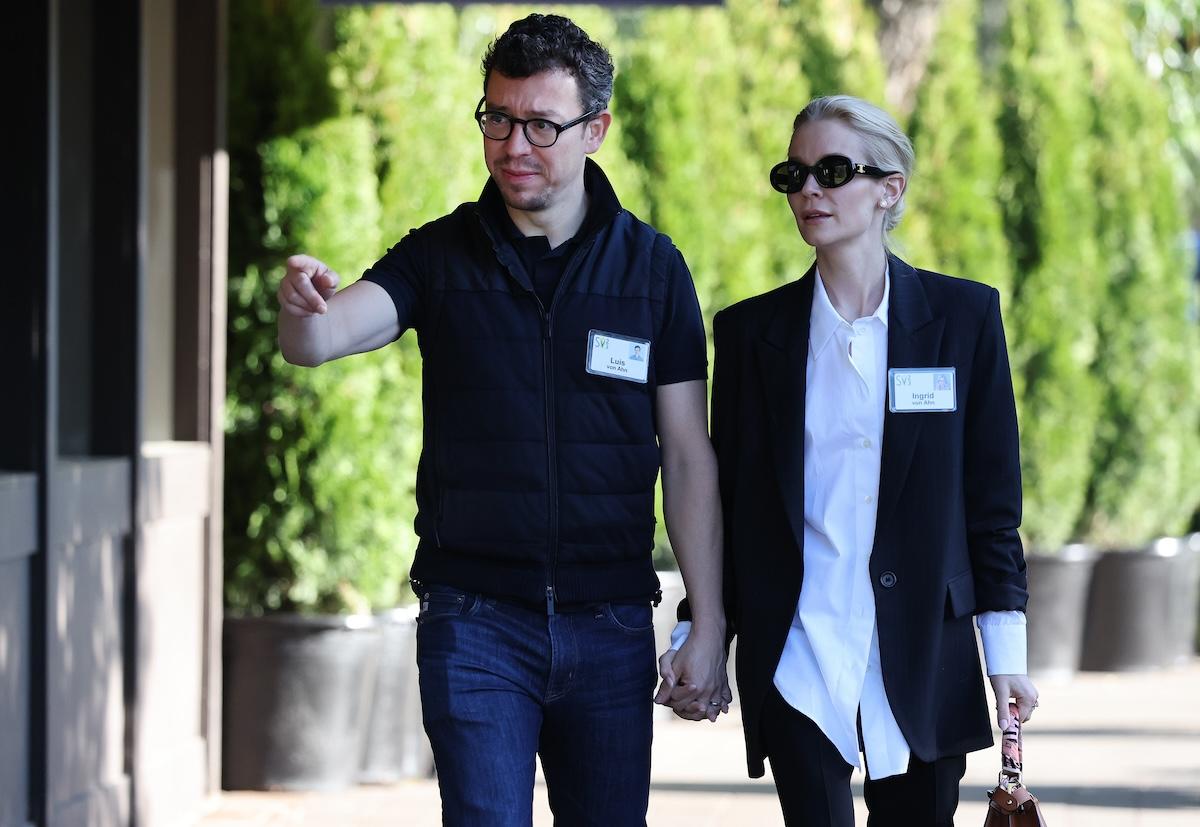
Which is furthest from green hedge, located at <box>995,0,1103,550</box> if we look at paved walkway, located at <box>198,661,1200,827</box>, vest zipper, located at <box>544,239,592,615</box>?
vest zipper, located at <box>544,239,592,615</box>

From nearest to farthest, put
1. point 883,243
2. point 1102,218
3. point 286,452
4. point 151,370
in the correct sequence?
1. point 883,243
2. point 151,370
3. point 286,452
4. point 1102,218

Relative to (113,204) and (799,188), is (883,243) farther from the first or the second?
(113,204)

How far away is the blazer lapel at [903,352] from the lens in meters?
3.44

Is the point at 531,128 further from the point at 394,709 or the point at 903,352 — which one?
the point at 394,709

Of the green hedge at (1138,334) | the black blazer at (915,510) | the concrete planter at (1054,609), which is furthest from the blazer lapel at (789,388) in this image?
the green hedge at (1138,334)

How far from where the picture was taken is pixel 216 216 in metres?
6.64

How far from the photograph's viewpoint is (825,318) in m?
3.58

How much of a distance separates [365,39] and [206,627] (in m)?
2.30

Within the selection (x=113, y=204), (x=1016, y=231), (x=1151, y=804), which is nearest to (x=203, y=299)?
(x=113, y=204)

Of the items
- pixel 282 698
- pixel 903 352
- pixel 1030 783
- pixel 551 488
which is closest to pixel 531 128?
pixel 551 488

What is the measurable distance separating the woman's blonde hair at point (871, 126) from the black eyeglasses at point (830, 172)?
0.02 metres

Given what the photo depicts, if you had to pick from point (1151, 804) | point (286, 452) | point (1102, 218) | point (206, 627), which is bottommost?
point (1151, 804)

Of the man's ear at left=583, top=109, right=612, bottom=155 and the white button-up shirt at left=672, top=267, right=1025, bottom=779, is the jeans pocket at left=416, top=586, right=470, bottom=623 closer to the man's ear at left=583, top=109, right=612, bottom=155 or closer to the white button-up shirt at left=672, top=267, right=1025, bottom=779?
the white button-up shirt at left=672, top=267, right=1025, bottom=779

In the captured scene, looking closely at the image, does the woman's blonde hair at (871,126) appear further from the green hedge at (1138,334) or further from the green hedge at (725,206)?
the green hedge at (1138,334)
